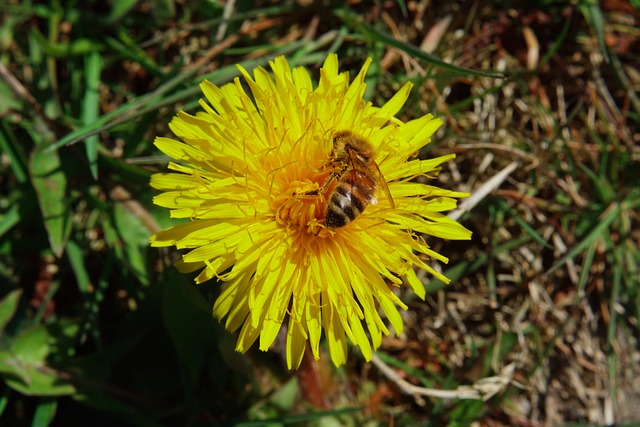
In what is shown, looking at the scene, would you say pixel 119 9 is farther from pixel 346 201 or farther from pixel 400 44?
pixel 346 201

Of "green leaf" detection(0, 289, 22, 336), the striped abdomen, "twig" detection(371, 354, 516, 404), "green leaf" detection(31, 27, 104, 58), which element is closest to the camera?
the striped abdomen

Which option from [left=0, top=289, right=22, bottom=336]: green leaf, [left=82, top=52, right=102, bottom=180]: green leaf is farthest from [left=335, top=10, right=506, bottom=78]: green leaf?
[left=0, top=289, right=22, bottom=336]: green leaf

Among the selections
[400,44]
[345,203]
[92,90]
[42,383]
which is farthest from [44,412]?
[400,44]

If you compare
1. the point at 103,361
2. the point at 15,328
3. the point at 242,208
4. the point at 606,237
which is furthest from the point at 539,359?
the point at 15,328

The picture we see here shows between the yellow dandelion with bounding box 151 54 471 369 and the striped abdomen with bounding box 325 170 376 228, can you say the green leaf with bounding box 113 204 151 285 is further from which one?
the striped abdomen with bounding box 325 170 376 228

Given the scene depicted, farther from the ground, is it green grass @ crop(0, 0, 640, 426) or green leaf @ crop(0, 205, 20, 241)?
green leaf @ crop(0, 205, 20, 241)

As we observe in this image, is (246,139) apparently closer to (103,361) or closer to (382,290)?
(382,290)

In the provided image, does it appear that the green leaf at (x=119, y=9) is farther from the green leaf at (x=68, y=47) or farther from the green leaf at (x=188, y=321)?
the green leaf at (x=188, y=321)
